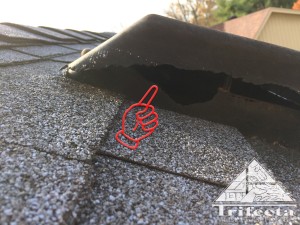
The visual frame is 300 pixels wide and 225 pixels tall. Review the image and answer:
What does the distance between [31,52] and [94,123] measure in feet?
5.86

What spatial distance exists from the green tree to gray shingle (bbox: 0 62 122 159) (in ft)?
67.5

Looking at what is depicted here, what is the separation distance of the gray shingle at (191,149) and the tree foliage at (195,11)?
31.4 metres

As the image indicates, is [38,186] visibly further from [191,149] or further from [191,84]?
[191,84]

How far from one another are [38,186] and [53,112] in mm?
551

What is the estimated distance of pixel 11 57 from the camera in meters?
2.26

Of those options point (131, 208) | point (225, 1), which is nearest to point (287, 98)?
point (131, 208)

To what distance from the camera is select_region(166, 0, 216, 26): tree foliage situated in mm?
31688

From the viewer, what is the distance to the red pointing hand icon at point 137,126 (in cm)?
124

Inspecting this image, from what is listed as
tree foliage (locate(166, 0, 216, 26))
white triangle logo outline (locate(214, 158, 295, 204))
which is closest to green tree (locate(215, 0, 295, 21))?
tree foliage (locate(166, 0, 216, 26))

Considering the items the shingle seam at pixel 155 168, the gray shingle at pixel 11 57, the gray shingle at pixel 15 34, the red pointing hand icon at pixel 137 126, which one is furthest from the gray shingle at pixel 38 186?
the gray shingle at pixel 15 34

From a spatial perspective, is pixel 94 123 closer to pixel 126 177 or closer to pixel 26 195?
pixel 126 177

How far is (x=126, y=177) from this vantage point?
1.00 m

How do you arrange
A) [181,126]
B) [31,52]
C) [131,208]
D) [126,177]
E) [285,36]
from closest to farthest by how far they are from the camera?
[131,208] < [126,177] < [181,126] < [31,52] < [285,36]

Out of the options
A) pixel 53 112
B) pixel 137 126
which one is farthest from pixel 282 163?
pixel 53 112
